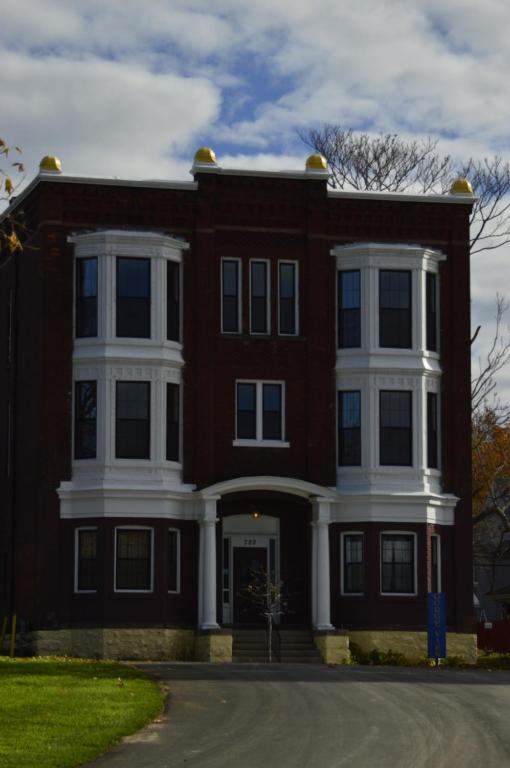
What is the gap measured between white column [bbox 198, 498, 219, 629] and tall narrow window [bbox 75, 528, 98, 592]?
285 cm

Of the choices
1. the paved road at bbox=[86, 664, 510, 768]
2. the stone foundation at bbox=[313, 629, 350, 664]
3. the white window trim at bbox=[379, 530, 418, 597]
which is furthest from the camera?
the white window trim at bbox=[379, 530, 418, 597]

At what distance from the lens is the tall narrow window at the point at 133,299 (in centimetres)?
4603

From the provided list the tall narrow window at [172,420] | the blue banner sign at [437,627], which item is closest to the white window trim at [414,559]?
the blue banner sign at [437,627]

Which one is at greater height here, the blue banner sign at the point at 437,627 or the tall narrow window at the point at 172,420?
the tall narrow window at the point at 172,420

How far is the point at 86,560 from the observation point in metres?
45.4

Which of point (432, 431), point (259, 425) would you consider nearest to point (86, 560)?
point (259, 425)

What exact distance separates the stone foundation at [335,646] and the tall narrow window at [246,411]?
19.0ft

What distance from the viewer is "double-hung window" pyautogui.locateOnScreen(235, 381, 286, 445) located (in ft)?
154

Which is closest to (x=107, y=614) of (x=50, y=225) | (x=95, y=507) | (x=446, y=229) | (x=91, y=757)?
(x=95, y=507)

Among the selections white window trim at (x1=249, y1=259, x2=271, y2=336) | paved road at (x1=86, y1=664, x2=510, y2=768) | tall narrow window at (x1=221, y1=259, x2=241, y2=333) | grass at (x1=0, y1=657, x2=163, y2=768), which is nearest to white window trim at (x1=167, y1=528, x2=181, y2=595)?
tall narrow window at (x1=221, y1=259, x2=241, y2=333)

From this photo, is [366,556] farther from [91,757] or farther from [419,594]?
[91,757]

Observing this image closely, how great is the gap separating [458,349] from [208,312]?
7242mm

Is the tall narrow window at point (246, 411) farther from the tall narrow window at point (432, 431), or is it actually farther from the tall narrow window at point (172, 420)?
the tall narrow window at point (432, 431)

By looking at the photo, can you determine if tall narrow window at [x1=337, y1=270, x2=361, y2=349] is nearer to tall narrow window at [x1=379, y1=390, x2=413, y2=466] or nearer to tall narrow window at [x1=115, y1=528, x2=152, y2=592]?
tall narrow window at [x1=379, y1=390, x2=413, y2=466]
